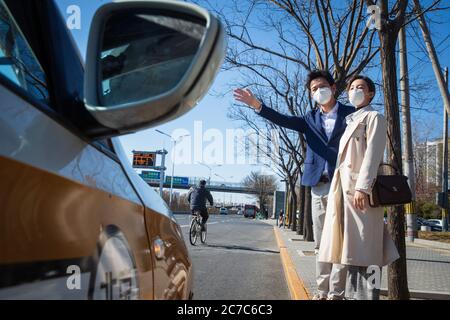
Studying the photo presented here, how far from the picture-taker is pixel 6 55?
125 cm

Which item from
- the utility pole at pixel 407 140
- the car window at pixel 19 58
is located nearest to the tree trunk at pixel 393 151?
the car window at pixel 19 58

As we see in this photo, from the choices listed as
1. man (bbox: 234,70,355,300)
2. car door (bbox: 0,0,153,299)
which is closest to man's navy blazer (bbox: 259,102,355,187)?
man (bbox: 234,70,355,300)

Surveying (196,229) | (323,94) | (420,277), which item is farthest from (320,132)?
(196,229)

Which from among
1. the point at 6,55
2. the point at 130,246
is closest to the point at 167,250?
the point at 130,246

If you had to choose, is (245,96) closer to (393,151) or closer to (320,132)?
(320,132)

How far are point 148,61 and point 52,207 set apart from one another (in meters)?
0.53

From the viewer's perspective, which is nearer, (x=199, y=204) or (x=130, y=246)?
(x=130, y=246)

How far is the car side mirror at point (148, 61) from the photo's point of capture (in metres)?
1.09

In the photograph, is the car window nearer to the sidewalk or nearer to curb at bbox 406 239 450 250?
the sidewalk

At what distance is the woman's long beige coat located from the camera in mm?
3201

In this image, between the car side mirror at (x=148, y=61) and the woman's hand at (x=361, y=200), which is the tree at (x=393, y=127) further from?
the car side mirror at (x=148, y=61)

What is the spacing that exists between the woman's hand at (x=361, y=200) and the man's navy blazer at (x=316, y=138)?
2.37 ft

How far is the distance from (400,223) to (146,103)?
393 cm

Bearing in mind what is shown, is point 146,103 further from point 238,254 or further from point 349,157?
point 238,254
